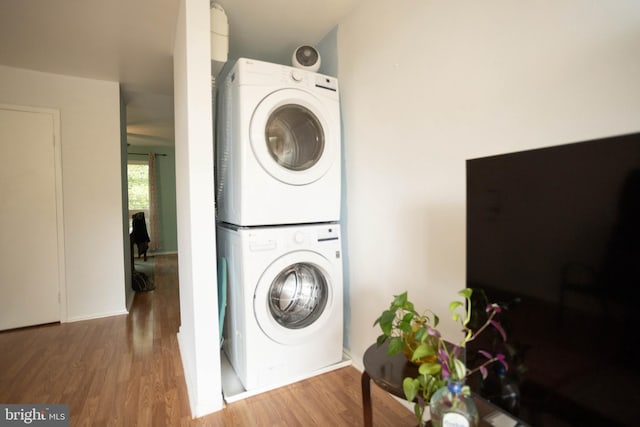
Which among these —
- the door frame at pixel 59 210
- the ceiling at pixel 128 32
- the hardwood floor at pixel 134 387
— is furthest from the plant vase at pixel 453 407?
the door frame at pixel 59 210

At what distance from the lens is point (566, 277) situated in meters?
0.64

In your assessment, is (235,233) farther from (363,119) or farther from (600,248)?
(600,248)

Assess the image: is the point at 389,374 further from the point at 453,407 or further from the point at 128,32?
the point at 128,32

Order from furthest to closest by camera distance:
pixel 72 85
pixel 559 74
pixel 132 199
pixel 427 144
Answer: pixel 132 199
pixel 72 85
pixel 427 144
pixel 559 74

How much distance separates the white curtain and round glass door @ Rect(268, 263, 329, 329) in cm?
539

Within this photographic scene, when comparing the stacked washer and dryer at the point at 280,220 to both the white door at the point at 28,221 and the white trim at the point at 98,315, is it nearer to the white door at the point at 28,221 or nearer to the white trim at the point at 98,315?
the white trim at the point at 98,315

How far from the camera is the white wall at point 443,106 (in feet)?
2.70

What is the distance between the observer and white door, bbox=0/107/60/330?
2562mm

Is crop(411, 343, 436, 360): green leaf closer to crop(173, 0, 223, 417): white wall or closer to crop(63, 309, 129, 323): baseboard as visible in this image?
crop(173, 0, 223, 417): white wall

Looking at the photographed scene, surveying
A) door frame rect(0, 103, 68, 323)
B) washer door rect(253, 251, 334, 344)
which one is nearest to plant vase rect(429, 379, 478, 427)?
washer door rect(253, 251, 334, 344)

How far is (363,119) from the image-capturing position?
5.85ft

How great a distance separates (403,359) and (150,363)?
187cm

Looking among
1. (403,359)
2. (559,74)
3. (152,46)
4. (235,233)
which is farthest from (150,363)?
(559,74)

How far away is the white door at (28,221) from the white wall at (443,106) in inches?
110
